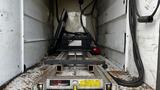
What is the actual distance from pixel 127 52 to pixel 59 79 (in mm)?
1006

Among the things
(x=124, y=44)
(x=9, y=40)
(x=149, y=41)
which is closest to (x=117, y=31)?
(x=124, y=44)

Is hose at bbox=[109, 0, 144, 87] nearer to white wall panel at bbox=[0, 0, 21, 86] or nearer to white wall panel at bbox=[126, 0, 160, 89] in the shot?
white wall panel at bbox=[126, 0, 160, 89]

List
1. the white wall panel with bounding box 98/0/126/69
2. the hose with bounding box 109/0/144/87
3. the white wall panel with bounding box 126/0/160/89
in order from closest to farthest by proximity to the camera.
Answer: the white wall panel with bounding box 126/0/160/89 < the hose with bounding box 109/0/144/87 < the white wall panel with bounding box 98/0/126/69

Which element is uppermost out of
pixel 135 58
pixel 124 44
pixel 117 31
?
pixel 117 31

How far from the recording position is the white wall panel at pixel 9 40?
153 centimetres

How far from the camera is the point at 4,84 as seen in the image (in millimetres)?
1549

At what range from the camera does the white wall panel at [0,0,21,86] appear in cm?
153

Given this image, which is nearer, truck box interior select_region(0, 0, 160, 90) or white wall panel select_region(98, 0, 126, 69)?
truck box interior select_region(0, 0, 160, 90)

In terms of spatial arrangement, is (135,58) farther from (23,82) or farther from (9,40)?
(9,40)

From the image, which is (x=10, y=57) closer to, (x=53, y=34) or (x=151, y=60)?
(x=151, y=60)

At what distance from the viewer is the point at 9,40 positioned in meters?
1.68

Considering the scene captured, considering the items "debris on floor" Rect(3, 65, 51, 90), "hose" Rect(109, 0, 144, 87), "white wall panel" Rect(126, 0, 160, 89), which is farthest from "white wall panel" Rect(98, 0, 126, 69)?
"debris on floor" Rect(3, 65, 51, 90)

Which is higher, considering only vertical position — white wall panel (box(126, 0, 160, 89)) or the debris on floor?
white wall panel (box(126, 0, 160, 89))

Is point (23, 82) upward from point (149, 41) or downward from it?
downward
